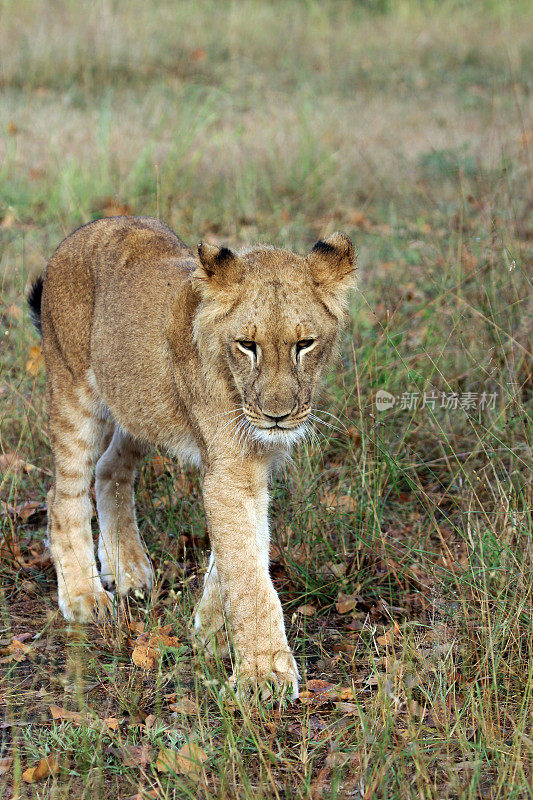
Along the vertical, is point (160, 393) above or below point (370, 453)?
above

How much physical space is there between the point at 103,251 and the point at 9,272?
3100 millimetres

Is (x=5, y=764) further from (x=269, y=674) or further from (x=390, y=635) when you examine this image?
(x=390, y=635)

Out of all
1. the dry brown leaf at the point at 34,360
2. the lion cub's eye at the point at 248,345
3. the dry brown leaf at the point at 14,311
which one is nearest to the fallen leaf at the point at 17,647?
the lion cub's eye at the point at 248,345

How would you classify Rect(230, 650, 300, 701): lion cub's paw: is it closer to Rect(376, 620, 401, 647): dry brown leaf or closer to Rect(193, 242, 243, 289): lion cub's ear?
Rect(376, 620, 401, 647): dry brown leaf

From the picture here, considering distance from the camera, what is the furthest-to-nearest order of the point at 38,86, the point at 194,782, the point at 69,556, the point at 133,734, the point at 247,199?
the point at 38,86 → the point at 247,199 → the point at 69,556 → the point at 133,734 → the point at 194,782

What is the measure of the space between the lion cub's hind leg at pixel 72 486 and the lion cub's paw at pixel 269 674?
1050 mm

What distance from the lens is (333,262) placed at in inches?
140

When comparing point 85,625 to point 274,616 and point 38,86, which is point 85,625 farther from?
point 38,86

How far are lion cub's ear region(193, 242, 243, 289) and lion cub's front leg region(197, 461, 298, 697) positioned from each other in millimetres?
687

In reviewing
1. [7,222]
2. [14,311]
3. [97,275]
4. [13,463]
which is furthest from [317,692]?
[7,222]

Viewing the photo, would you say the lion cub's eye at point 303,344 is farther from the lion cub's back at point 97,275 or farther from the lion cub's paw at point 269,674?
the lion cub's paw at point 269,674

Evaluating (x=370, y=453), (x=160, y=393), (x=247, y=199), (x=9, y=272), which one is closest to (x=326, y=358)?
(x=160, y=393)

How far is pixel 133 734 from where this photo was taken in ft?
10.3

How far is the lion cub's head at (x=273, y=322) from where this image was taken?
3264mm
